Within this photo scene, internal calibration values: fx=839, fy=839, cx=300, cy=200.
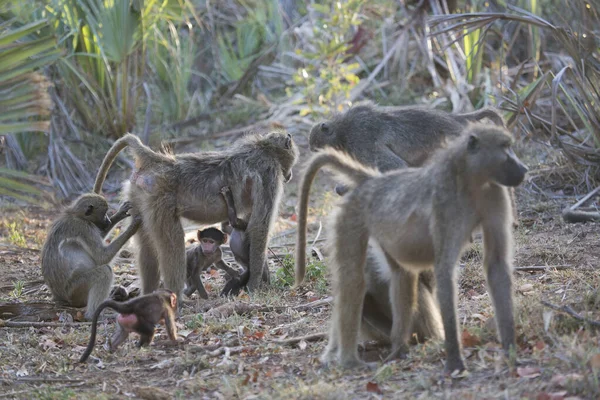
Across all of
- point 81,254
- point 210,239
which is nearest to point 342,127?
point 210,239

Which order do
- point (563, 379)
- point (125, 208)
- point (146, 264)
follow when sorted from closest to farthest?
1. point (563, 379)
2. point (125, 208)
3. point (146, 264)

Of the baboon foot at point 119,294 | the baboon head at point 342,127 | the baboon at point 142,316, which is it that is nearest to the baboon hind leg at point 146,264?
the baboon foot at point 119,294

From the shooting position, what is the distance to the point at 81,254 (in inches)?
236

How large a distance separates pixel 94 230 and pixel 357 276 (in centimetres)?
265

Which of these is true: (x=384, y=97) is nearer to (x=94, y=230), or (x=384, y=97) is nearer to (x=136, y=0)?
(x=136, y=0)

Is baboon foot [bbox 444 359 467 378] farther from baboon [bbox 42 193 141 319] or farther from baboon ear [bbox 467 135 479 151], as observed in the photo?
baboon [bbox 42 193 141 319]

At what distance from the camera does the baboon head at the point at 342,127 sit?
715 cm

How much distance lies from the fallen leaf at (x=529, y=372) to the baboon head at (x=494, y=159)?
0.81 m

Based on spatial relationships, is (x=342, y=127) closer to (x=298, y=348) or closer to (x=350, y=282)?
(x=298, y=348)

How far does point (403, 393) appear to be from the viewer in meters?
3.70

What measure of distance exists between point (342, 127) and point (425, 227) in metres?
3.43

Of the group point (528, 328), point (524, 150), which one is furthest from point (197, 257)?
point (524, 150)

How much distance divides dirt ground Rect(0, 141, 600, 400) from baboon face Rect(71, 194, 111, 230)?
26.5 inches

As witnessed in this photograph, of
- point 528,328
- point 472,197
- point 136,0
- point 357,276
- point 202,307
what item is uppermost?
point 136,0
